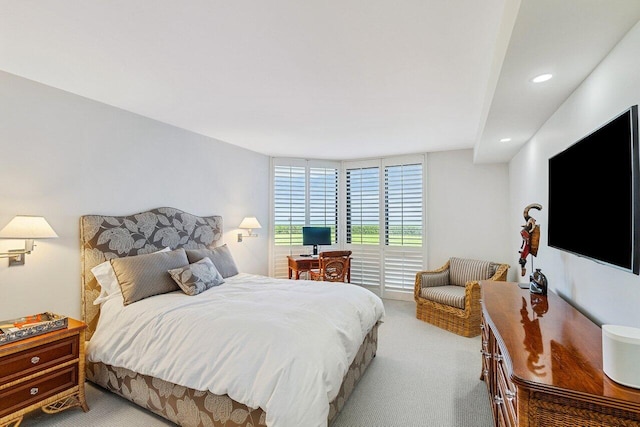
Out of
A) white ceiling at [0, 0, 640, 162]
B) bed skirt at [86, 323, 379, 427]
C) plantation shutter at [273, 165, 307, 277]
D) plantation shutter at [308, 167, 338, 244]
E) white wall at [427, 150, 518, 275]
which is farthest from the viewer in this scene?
plantation shutter at [308, 167, 338, 244]

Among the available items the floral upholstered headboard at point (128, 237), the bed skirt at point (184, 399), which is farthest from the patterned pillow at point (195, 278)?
the bed skirt at point (184, 399)

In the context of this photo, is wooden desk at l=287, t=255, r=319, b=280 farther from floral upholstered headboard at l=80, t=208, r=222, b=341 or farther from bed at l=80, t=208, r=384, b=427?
bed at l=80, t=208, r=384, b=427

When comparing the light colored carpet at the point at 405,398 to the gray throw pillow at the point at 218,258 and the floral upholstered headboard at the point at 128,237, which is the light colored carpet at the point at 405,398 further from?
the gray throw pillow at the point at 218,258

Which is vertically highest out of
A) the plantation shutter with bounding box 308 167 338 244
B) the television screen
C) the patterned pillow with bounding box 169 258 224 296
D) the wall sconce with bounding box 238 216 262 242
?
the plantation shutter with bounding box 308 167 338 244

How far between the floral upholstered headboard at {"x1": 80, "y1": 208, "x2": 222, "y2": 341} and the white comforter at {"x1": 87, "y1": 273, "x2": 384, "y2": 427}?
0.29 m

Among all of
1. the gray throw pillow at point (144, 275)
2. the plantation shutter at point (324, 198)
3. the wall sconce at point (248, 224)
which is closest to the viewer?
the gray throw pillow at point (144, 275)

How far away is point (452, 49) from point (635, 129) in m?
1.12

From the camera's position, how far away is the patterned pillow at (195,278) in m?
2.84

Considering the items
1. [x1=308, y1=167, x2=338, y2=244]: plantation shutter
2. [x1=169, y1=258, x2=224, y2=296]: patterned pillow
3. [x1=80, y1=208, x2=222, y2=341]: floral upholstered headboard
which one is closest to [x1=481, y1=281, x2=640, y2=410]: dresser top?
[x1=169, y1=258, x2=224, y2=296]: patterned pillow

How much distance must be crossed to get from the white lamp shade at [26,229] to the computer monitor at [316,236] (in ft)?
11.5

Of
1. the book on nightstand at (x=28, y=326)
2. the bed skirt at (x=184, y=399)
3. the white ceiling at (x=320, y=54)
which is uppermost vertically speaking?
the white ceiling at (x=320, y=54)

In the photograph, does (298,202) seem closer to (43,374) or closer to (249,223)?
(249,223)

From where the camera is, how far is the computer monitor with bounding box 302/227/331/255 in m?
5.34

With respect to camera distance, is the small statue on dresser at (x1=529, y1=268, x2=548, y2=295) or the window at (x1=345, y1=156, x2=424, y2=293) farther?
the window at (x1=345, y1=156, x2=424, y2=293)
